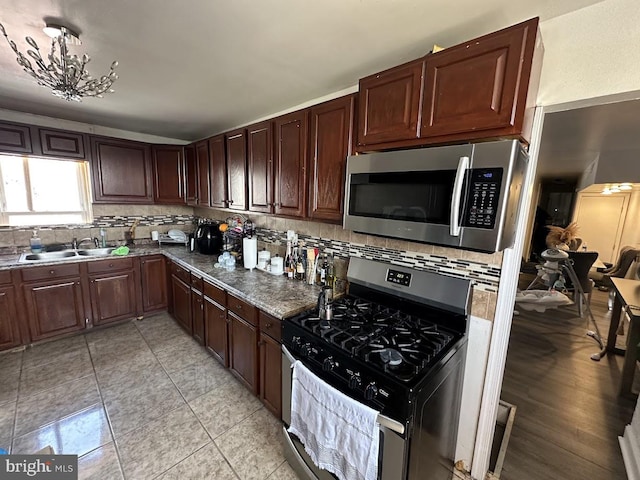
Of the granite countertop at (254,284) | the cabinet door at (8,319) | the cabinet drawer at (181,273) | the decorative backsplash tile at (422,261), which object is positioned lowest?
the cabinet door at (8,319)

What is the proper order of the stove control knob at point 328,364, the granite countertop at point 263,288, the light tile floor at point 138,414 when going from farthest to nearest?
1. the granite countertop at point 263,288
2. the light tile floor at point 138,414
3. the stove control knob at point 328,364

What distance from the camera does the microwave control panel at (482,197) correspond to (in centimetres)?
101

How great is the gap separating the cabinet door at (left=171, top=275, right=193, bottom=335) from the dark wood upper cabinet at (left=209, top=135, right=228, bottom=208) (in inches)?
38.8

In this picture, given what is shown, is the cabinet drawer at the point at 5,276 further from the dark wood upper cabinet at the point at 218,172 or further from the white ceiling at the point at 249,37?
the dark wood upper cabinet at the point at 218,172

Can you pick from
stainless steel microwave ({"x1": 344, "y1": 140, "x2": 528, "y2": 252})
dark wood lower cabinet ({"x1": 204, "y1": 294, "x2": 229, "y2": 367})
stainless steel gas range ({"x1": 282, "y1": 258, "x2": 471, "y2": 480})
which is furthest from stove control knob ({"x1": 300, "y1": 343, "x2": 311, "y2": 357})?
dark wood lower cabinet ({"x1": 204, "y1": 294, "x2": 229, "y2": 367})

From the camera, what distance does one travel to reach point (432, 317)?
1.53 meters

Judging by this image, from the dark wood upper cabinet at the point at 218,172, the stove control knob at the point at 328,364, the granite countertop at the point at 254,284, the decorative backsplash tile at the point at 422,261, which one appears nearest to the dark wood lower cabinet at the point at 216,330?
the granite countertop at the point at 254,284

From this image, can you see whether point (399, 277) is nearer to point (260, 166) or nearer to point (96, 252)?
point (260, 166)

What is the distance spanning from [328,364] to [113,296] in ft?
10.2

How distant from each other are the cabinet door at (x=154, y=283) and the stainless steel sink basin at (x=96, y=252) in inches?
18.4

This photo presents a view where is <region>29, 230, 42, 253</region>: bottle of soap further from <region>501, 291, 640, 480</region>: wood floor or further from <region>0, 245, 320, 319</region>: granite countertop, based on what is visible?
<region>501, 291, 640, 480</region>: wood floor

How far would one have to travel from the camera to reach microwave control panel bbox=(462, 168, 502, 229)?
3.32 feet

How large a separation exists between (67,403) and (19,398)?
0.40m

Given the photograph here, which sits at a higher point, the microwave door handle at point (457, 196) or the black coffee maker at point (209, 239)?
the microwave door handle at point (457, 196)
